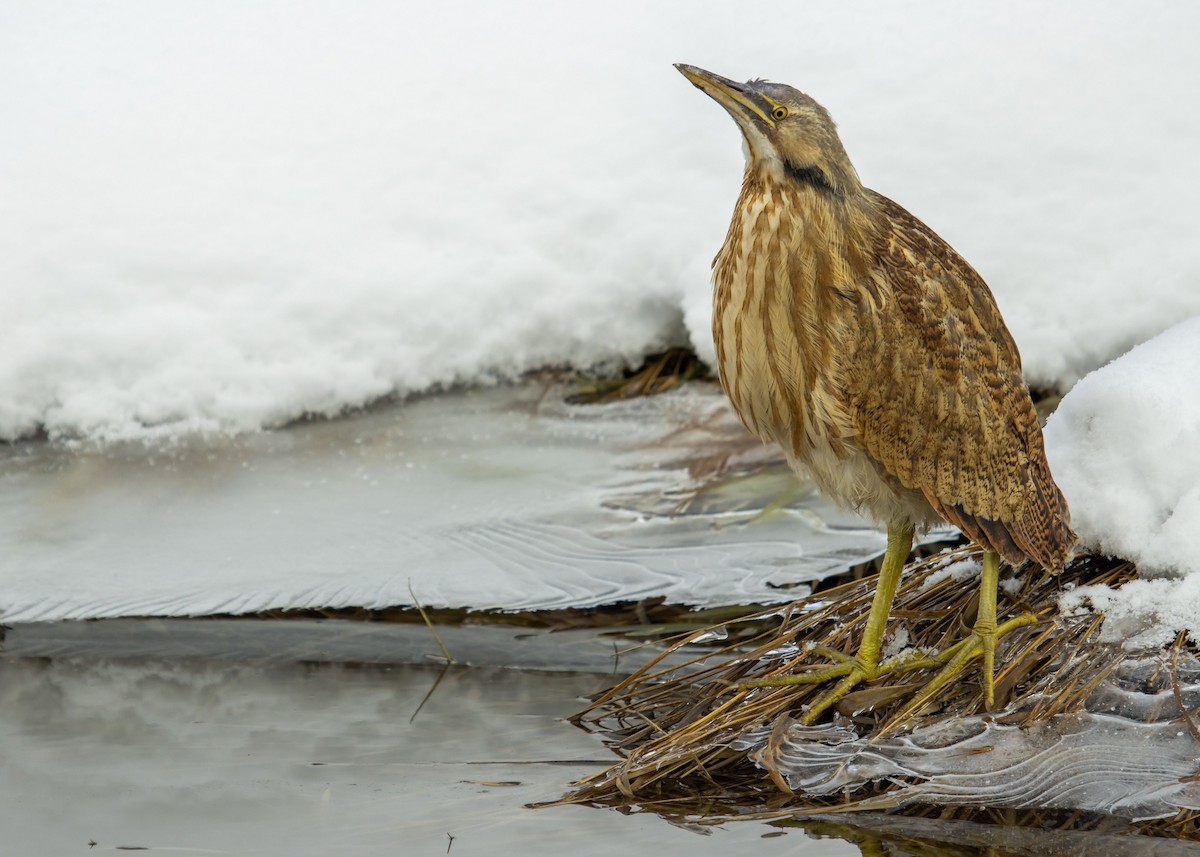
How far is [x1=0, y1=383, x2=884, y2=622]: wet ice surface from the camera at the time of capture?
9.14ft

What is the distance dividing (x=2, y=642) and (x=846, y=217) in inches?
72.0

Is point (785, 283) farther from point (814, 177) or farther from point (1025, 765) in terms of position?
point (1025, 765)

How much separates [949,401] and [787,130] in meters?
0.48

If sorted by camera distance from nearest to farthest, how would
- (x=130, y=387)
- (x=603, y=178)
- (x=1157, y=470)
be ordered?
(x=1157, y=470), (x=130, y=387), (x=603, y=178)

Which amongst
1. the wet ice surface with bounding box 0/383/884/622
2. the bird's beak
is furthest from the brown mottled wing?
the wet ice surface with bounding box 0/383/884/622

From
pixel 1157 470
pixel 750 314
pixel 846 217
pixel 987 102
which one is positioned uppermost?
pixel 987 102

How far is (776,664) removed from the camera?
2424mm

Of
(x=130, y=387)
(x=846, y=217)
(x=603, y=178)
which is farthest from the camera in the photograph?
(x=603, y=178)

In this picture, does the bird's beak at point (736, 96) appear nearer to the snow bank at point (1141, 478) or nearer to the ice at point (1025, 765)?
the snow bank at point (1141, 478)

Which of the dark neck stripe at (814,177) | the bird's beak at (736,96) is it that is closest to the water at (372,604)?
the dark neck stripe at (814,177)

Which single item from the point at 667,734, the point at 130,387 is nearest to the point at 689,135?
the point at 130,387

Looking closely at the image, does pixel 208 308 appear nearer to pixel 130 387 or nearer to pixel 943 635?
pixel 130 387

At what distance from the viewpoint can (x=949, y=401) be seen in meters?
2.12

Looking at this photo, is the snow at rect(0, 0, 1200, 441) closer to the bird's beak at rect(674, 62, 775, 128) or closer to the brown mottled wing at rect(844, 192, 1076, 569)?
the brown mottled wing at rect(844, 192, 1076, 569)
